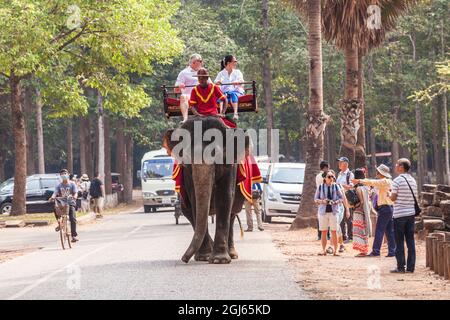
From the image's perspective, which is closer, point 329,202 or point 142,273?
point 142,273

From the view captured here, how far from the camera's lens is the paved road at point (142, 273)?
14.4 meters

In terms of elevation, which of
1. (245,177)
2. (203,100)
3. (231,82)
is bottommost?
(245,177)

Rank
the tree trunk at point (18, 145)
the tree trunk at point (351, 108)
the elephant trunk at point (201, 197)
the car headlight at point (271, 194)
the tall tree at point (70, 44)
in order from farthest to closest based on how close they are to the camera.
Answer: the tree trunk at point (18, 145) → the tall tree at point (70, 44) → the car headlight at point (271, 194) → the tree trunk at point (351, 108) → the elephant trunk at point (201, 197)

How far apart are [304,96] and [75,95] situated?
74.0 feet

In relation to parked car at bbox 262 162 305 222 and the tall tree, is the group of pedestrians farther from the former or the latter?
the tall tree

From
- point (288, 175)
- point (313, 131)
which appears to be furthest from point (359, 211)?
point (288, 175)

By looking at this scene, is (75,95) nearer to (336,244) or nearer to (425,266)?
(336,244)

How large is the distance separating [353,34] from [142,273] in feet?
44.5

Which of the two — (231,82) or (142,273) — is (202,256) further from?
(231,82)

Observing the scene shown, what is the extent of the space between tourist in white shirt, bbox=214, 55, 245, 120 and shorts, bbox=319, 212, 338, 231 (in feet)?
9.99

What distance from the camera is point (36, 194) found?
156 ft

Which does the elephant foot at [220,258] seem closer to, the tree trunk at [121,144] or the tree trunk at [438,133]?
the tree trunk at [438,133]

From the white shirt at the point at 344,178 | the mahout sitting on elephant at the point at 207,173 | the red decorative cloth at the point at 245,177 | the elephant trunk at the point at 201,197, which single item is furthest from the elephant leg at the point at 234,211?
the white shirt at the point at 344,178

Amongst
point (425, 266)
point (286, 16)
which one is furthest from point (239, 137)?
point (286, 16)
